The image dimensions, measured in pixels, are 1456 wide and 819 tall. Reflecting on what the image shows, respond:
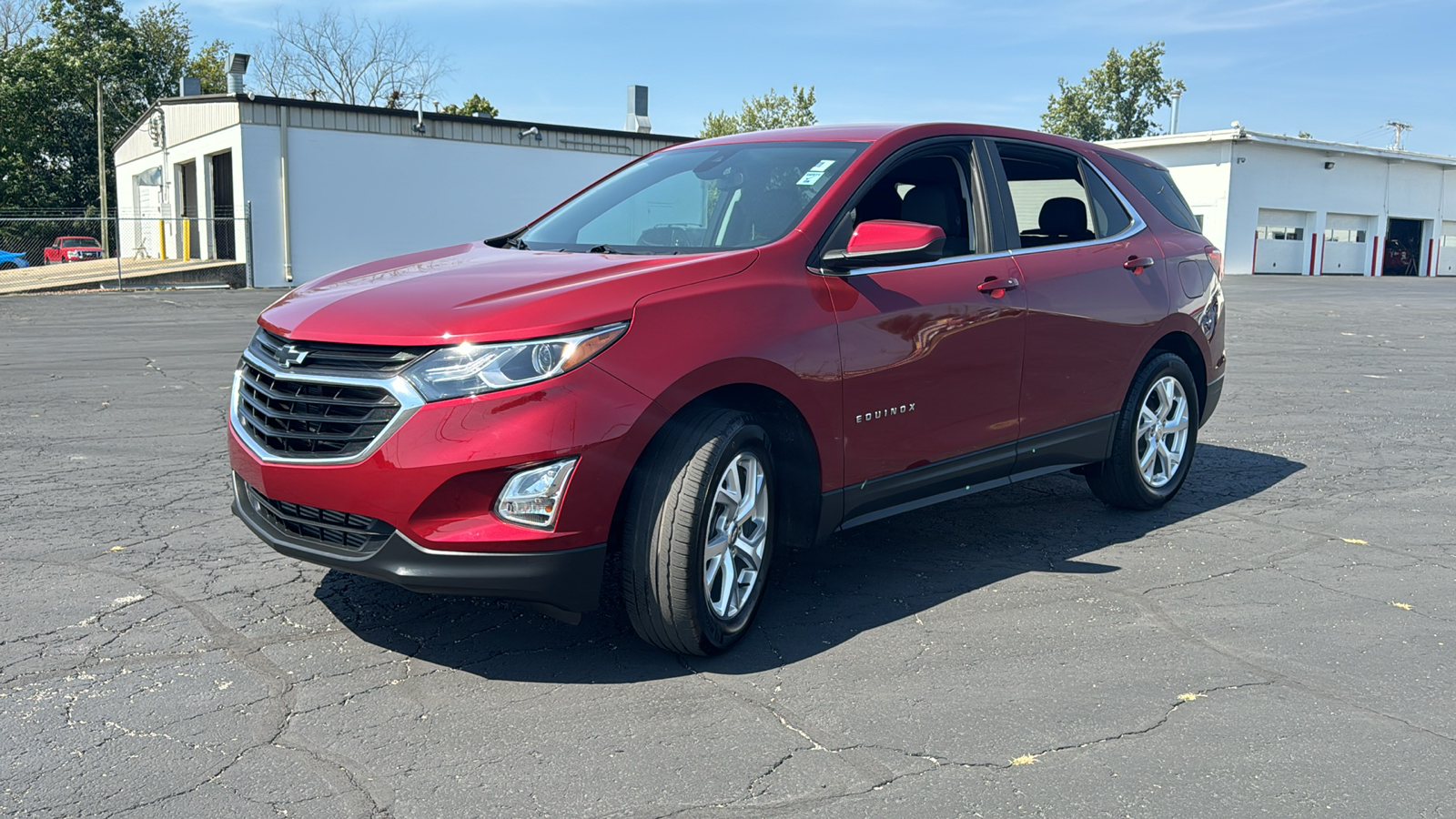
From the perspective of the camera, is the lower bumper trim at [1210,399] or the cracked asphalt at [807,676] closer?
the cracked asphalt at [807,676]

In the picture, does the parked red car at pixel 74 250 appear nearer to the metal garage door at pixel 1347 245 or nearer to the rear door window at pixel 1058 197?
the rear door window at pixel 1058 197

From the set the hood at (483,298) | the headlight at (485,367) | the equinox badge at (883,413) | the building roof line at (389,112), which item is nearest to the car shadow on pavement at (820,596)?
the equinox badge at (883,413)

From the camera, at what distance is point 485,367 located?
3402mm

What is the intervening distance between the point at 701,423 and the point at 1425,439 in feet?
23.3

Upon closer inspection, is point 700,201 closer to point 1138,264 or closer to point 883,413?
point 883,413

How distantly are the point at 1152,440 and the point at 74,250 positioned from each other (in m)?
40.6

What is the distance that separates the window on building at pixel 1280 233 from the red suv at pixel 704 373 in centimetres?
4622

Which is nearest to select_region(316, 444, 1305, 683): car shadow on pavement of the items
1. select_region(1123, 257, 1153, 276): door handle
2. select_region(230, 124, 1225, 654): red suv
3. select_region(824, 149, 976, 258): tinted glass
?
select_region(230, 124, 1225, 654): red suv

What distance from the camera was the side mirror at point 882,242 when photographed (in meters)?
4.21

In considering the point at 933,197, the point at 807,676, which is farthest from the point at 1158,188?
the point at 807,676

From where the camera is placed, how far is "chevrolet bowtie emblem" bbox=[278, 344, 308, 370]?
3648 mm

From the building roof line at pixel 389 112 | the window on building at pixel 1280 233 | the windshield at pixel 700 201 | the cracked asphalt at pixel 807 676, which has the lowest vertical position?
the cracked asphalt at pixel 807 676

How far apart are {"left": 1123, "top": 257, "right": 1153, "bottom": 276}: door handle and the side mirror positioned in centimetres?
186

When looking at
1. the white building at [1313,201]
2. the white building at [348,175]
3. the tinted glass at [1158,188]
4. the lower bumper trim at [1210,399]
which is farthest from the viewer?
the white building at [1313,201]
